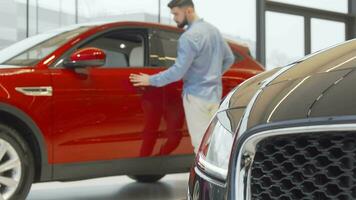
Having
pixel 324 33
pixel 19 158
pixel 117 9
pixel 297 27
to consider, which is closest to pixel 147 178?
pixel 19 158

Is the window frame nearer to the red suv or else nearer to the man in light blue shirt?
the red suv

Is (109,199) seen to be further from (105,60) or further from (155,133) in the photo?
(105,60)

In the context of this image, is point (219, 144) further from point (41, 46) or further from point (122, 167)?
point (41, 46)

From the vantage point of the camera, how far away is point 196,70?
14.8 feet

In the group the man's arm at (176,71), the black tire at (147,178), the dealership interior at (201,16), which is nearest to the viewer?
the man's arm at (176,71)

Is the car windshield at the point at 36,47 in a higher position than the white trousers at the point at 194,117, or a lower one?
higher

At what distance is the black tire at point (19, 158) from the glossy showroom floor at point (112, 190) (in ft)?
3.58

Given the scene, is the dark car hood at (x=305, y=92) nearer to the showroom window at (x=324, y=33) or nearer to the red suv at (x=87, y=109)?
the red suv at (x=87, y=109)

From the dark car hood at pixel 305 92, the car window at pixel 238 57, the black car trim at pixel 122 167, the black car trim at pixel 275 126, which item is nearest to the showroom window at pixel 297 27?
the car window at pixel 238 57

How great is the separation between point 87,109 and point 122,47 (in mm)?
660

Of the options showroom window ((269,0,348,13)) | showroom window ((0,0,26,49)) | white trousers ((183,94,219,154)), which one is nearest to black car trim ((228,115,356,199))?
white trousers ((183,94,219,154))

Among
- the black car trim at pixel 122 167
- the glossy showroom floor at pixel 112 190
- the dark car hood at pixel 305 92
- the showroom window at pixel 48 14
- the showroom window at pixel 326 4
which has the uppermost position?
the showroom window at pixel 326 4

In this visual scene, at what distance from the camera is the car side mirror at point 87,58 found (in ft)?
12.8

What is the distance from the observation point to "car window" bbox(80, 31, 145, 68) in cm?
432
